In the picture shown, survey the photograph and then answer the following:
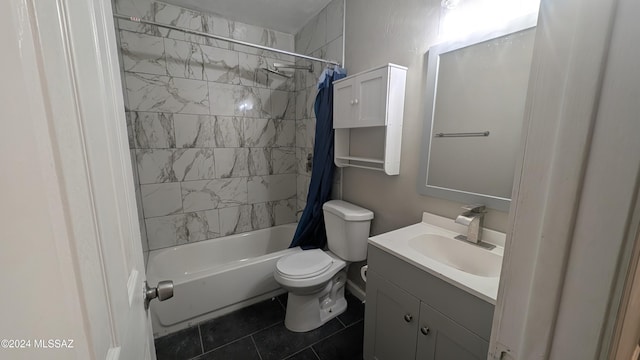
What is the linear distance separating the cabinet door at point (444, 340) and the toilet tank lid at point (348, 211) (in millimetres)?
763

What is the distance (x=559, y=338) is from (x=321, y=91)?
1.89 m

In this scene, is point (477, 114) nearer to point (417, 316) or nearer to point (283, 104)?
point (417, 316)

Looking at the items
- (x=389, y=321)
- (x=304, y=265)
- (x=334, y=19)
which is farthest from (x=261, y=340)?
(x=334, y=19)

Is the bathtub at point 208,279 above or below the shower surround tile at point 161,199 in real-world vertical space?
below

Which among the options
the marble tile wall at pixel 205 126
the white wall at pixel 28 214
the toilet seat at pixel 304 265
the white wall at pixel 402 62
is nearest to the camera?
the white wall at pixel 28 214

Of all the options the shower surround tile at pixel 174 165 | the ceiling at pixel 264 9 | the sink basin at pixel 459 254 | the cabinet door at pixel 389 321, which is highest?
the ceiling at pixel 264 9

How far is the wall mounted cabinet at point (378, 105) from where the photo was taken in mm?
1445

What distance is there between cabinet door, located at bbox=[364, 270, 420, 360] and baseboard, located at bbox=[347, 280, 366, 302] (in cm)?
58

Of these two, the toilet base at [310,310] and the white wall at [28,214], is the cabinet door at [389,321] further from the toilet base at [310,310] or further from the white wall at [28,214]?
the white wall at [28,214]

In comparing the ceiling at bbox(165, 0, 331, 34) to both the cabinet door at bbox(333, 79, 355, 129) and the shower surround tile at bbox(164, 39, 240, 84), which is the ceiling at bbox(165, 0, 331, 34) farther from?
the cabinet door at bbox(333, 79, 355, 129)

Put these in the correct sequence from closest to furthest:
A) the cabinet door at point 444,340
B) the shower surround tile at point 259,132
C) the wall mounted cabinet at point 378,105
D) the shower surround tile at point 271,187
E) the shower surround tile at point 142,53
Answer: the cabinet door at point 444,340, the wall mounted cabinet at point 378,105, the shower surround tile at point 142,53, the shower surround tile at point 259,132, the shower surround tile at point 271,187

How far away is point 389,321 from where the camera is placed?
1203 millimetres

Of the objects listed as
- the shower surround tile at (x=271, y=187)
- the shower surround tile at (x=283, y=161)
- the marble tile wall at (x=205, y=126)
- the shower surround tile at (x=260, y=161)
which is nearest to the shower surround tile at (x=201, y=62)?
the marble tile wall at (x=205, y=126)

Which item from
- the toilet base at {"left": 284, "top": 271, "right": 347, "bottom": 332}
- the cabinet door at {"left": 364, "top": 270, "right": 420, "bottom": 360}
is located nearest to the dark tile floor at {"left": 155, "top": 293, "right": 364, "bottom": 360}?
the toilet base at {"left": 284, "top": 271, "right": 347, "bottom": 332}
